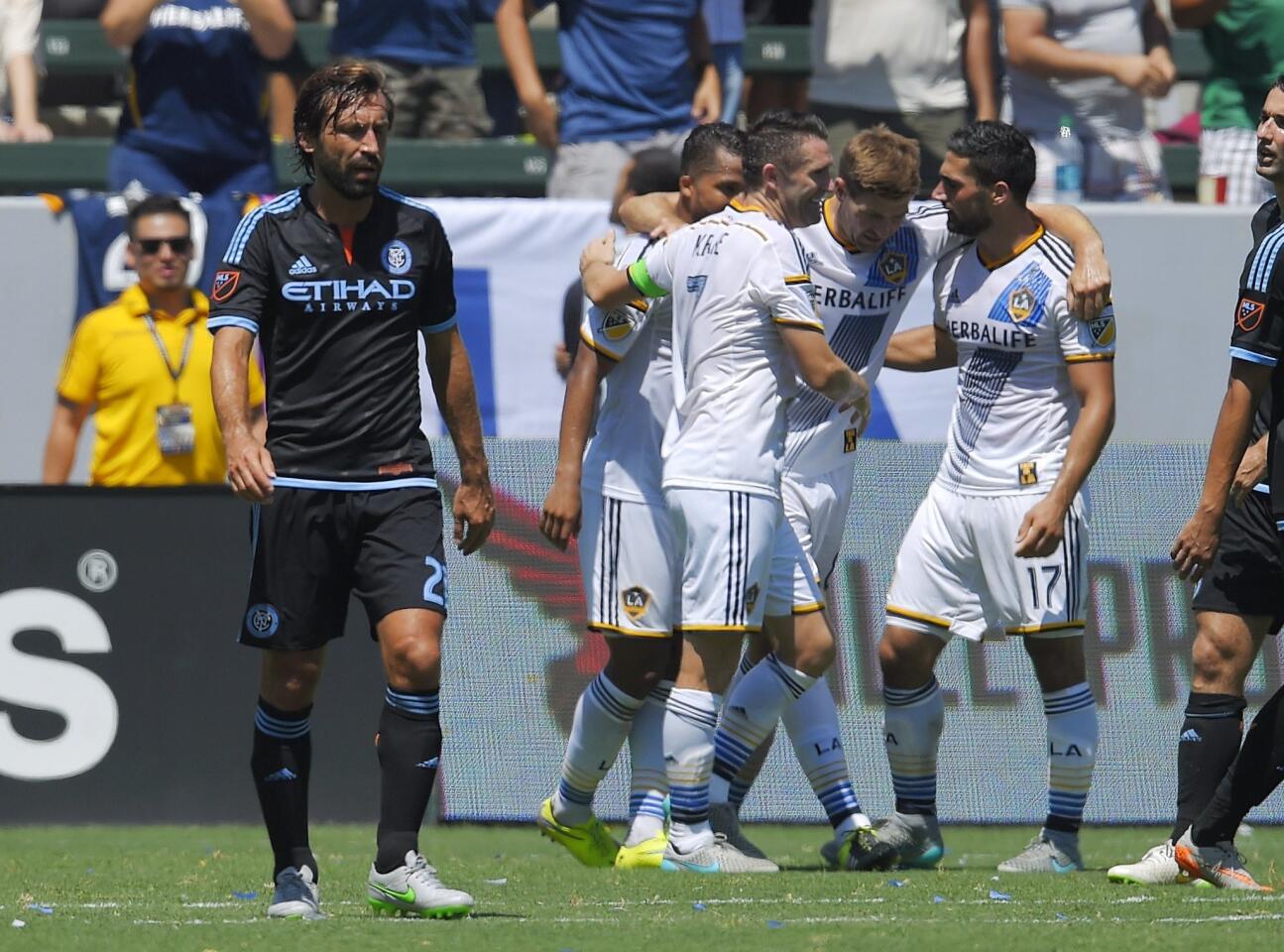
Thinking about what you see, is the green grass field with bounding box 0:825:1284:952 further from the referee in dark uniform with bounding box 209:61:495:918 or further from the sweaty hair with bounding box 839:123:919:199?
the sweaty hair with bounding box 839:123:919:199

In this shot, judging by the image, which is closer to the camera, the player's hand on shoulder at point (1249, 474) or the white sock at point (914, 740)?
the player's hand on shoulder at point (1249, 474)

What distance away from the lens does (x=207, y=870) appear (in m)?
7.45

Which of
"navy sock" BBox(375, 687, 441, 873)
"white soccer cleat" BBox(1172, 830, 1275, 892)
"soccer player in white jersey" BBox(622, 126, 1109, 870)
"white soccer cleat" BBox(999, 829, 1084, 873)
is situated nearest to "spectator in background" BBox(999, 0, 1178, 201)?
"soccer player in white jersey" BBox(622, 126, 1109, 870)

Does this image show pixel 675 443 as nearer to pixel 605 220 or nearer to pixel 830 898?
pixel 830 898

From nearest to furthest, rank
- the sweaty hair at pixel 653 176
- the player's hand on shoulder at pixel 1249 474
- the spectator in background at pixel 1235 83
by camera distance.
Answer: the player's hand on shoulder at pixel 1249 474 < the sweaty hair at pixel 653 176 < the spectator in background at pixel 1235 83

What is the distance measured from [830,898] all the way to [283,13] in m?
7.04

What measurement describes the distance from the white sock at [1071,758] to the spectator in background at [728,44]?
5.48 meters

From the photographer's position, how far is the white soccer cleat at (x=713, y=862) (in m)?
7.16

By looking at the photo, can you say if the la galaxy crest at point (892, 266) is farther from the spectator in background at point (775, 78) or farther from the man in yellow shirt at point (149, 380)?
the spectator in background at point (775, 78)

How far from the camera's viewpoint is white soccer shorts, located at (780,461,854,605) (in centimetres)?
750

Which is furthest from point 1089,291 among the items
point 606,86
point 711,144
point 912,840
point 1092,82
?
point 606,86

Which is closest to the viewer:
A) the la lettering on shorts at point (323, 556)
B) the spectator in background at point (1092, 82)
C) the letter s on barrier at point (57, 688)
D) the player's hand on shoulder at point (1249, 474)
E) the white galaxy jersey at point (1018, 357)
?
the la lettering on shorts at point (323, 556)

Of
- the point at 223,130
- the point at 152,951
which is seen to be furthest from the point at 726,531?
the point at 223,130

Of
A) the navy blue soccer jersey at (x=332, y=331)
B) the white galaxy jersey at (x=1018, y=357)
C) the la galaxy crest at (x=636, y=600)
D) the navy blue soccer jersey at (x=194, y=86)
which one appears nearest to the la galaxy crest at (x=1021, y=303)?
the white galaxy jersey at (x=1018, y=357)
